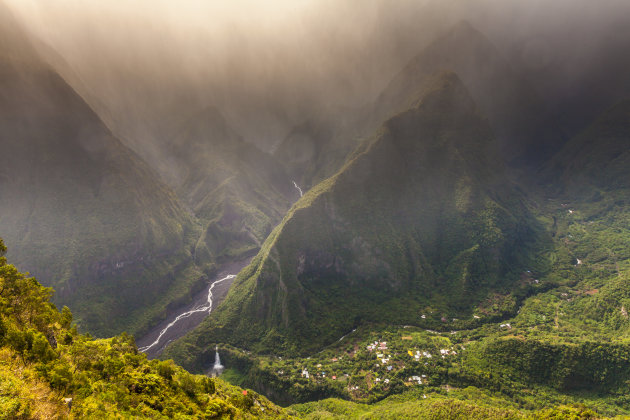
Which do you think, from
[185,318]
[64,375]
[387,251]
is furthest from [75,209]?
[64,375]

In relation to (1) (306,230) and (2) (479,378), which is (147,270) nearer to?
(1) (306,230)

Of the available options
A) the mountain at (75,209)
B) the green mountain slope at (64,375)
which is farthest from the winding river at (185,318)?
the green mountain slope at (64,375)

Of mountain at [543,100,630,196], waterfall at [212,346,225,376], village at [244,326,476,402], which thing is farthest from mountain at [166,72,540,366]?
mountain at [543,100,630,196]

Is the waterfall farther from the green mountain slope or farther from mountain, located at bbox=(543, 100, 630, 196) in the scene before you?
mountain, located at bbox=(543, 100, 630, 196)

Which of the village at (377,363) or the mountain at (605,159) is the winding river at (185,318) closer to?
the village at (377,363)

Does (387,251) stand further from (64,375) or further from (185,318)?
(64,375)
